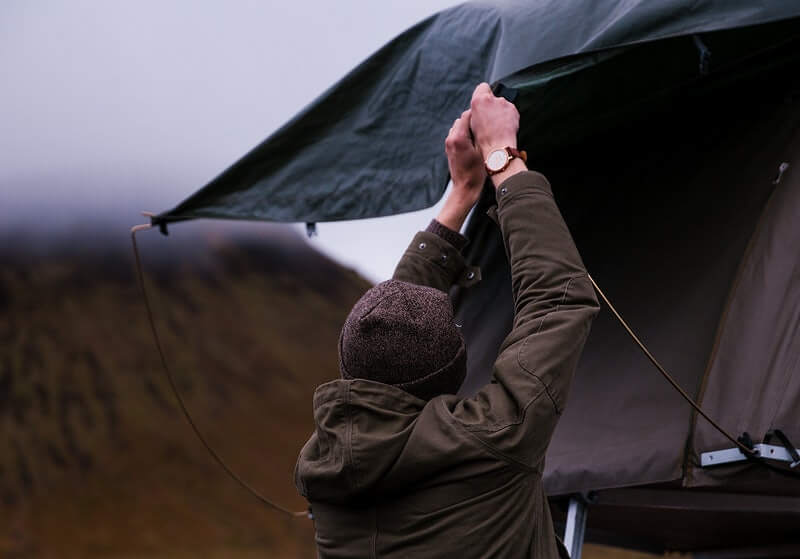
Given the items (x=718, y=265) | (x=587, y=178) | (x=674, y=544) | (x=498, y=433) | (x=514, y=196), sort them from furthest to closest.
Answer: (x=674, y=544) < (x=587, y=178) < (x=718, y=265) < (x=514, y=196) < (x=498, y=433)

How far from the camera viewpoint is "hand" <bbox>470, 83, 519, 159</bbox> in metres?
1.13

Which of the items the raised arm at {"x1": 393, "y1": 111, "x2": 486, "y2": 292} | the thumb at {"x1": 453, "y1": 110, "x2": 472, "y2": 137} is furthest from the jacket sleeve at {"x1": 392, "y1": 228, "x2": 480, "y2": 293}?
the thumb at {"x1": 453, "y1": 110, "x2": 472, "y2": 137}

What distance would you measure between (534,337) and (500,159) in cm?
24

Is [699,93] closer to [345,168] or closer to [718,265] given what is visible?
[718,265]

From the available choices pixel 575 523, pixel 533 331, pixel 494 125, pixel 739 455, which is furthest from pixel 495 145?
pixel 575 523

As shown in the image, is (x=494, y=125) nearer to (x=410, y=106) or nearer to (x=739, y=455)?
(x=410, y=106)

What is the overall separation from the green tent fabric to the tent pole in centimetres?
58

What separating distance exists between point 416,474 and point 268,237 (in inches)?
113

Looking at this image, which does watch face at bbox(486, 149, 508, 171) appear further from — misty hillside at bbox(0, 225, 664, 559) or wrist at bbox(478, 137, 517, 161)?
misty hillside at bbox(0, 225, 664, 559)

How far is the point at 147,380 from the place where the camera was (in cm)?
378

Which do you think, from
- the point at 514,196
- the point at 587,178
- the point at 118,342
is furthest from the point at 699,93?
the point at 118,342

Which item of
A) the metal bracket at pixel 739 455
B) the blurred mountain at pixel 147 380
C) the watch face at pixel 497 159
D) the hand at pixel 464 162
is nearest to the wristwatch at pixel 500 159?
the watch face at pixel 497 159

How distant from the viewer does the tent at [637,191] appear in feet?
4.23

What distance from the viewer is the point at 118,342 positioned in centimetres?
370
